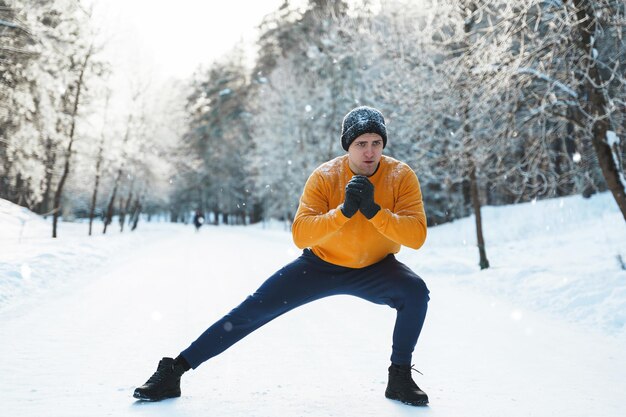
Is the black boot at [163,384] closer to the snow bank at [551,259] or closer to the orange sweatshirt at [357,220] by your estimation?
the orange sweatshirt at [357,220]

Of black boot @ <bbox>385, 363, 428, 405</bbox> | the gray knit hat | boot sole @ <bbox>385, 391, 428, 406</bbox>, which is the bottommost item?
boot sole @ <bbox>385, 391, 428, 406</bbox>

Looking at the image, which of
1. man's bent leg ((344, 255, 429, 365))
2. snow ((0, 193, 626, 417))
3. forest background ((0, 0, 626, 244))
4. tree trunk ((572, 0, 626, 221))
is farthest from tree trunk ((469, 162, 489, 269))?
man's bent leg ((344, 255, 429, 365))

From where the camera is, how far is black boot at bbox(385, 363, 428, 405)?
3.00 m

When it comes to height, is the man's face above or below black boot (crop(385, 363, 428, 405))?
above

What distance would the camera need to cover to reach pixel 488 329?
18.4ft

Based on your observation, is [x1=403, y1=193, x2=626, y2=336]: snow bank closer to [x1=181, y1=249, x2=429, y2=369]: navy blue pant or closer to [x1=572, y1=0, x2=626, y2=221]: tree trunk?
[x1=572, y1=0, x2=626, y2=221]: tree trunk

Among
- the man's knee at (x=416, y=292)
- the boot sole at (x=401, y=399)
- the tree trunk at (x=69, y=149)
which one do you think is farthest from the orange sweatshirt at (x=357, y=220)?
the tree trunk at (x=69, y=149)

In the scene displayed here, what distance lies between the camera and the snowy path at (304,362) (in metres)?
2.97

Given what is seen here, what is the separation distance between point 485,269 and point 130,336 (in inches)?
338

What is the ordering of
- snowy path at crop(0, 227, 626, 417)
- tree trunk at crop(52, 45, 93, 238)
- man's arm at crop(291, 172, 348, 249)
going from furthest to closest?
tree trunk at crop(52, 45, 93, 238) → snowy path at crop(0, 227, 626, 417) → man's arm at crop(291, 172, 348, 249)

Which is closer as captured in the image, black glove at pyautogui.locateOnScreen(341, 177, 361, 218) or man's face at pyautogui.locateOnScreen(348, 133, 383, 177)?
black glove at pyautogui.locateOnScreen(341, 177, 361, 218)

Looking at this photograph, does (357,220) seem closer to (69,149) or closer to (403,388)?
(403,388)

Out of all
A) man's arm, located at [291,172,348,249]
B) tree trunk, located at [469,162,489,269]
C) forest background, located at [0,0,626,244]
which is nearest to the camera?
man's arm, located at [291,172,348,249]

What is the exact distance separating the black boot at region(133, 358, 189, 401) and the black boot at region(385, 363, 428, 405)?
1.36 metres
